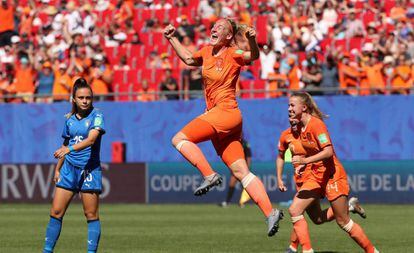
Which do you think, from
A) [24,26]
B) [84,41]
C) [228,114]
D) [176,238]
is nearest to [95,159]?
[228,114]

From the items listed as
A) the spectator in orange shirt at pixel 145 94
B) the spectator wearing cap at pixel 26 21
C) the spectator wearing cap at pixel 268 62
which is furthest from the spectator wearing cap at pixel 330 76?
the spectator wearing cap at pixel 26 21

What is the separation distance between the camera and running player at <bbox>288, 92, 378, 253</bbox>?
13.1 m

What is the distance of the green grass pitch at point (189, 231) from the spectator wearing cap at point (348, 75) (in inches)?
108

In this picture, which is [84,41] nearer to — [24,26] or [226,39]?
[24,26]

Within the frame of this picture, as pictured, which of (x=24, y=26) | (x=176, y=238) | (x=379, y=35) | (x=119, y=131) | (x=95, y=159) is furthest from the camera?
(x=24, y=26)

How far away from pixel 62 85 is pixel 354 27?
25.1 ft

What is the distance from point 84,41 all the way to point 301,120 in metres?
20.7

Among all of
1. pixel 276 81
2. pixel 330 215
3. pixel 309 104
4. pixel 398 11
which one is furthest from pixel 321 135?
pixel 398 11

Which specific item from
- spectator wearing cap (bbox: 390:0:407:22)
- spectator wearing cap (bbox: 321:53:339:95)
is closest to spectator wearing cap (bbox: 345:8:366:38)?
spectator wearing cap (bbox: 390:0:407:22)

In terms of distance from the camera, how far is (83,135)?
1288cm

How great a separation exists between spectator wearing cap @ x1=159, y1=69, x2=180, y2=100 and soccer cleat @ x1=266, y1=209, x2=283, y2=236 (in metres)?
16.5

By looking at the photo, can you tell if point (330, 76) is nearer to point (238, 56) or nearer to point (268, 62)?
point (268, 62)

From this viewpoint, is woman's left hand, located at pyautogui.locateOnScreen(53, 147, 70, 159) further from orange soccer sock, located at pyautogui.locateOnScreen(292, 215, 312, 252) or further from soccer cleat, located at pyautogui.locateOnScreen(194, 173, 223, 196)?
orange soccer sock, located at pyautogui.locateOnScreen(292, 215, 312, 252)

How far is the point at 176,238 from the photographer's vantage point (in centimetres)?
1770
